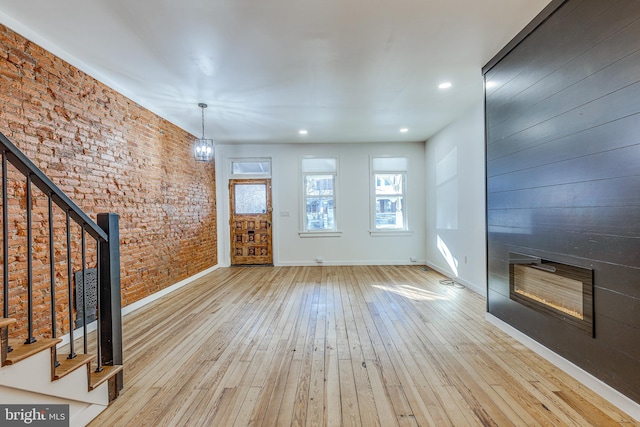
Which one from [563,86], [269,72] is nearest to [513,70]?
[563,86]

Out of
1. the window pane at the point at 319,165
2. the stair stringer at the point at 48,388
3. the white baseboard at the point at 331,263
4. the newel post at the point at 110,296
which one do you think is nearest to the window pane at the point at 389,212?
the white baseboard at the point at 331,263

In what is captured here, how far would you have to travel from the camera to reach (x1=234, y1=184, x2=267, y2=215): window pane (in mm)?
6270

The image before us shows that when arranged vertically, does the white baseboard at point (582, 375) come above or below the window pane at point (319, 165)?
below

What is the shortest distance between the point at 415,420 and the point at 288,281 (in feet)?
11.4

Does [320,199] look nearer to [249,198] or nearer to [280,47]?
[249,198]

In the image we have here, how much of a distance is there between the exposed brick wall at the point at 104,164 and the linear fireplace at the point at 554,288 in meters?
4.12

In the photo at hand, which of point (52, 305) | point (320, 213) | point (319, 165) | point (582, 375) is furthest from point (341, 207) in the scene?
point (52, 305)

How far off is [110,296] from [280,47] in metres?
2.40

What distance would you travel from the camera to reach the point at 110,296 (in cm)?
182

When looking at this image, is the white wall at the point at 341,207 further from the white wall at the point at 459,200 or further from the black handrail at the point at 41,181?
the black handrail at the point at 41,181

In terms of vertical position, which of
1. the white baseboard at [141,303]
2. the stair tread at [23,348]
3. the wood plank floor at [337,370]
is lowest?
the wood plank floor at [337,370]

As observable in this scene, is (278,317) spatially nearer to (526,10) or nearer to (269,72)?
(269,72)

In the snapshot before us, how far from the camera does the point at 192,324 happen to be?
302 centimetres

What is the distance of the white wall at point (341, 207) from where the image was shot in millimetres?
6188
